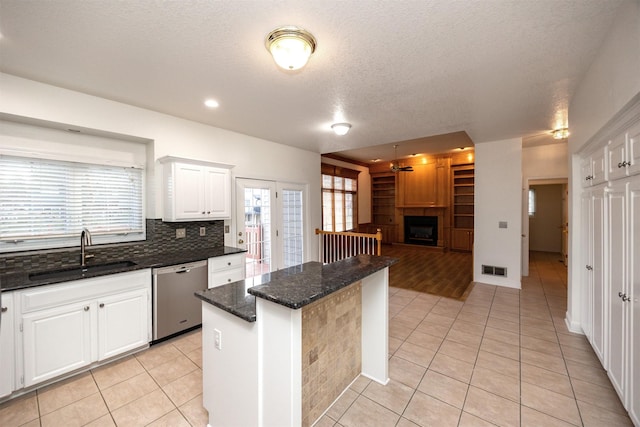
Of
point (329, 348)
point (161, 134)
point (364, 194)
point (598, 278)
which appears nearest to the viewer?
point (329, 348)

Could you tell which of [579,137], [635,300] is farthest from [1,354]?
[579,137]

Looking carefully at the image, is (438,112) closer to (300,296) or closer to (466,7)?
(466,7)

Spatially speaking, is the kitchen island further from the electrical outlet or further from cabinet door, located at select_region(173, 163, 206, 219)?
cabinet door, located at select_region(173, 163, 206, 219)

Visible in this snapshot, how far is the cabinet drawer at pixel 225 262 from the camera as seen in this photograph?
3257 mm

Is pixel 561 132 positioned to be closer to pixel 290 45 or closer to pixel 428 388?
pixel 428 388


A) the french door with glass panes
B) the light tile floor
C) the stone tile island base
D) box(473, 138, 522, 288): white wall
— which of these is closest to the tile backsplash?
the french door with glass panes

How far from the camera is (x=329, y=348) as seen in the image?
1.92 meters

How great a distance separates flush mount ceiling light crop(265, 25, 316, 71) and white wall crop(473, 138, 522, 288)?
14.0ft

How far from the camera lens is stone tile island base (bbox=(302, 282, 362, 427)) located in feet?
5.65

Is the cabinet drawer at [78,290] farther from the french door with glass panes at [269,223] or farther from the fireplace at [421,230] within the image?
the fireplace at [421,230]

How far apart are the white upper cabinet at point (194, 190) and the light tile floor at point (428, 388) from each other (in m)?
1.45

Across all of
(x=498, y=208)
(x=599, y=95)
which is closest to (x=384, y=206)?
(x=498, y=208)

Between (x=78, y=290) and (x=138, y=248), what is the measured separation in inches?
35.6

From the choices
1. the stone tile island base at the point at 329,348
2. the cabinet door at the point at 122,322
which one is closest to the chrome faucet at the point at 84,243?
the cabinet door at the point at 122,322
